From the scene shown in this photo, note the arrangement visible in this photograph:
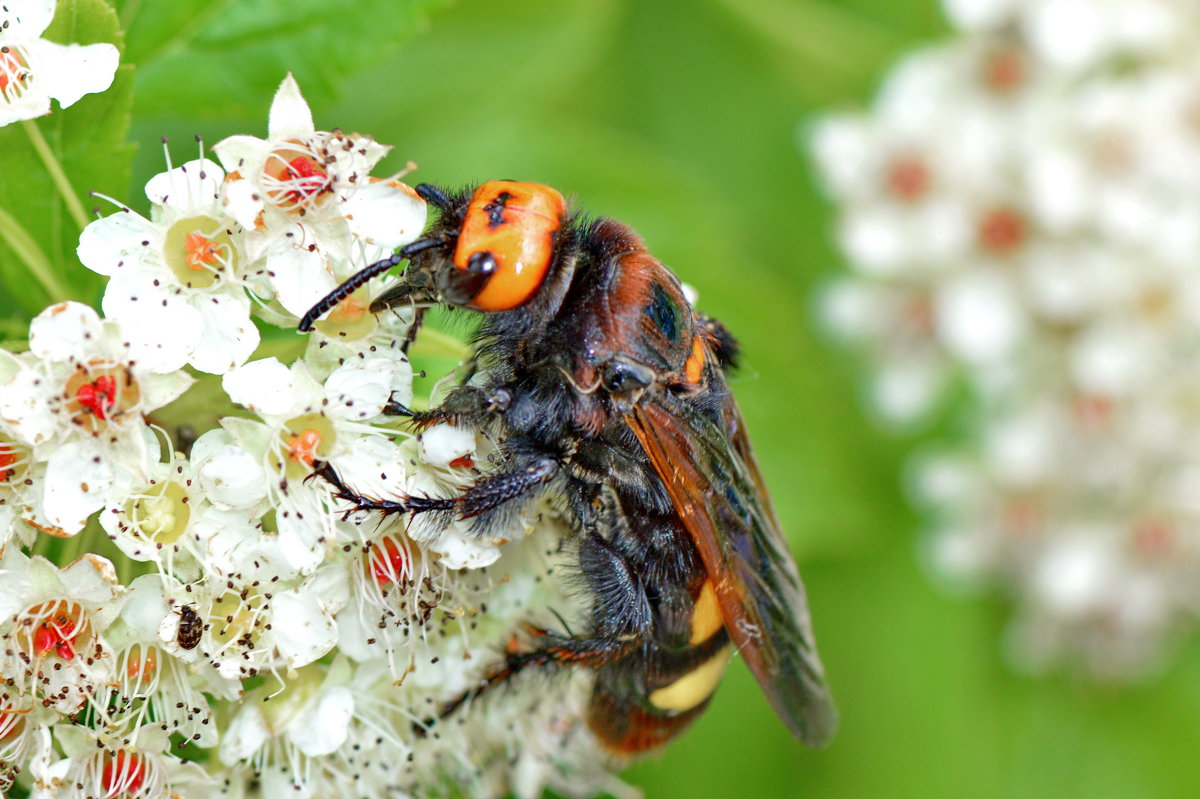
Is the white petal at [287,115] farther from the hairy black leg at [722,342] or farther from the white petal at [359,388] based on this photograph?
the hairy black leg at [722,342]

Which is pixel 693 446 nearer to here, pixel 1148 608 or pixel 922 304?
pixel 922 304

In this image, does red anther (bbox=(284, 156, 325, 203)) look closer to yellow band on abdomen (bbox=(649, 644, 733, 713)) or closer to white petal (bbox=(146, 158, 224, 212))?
white petal (bbox=(146, 158, 224, 212))

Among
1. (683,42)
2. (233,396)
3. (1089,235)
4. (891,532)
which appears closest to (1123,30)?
(1089,235)

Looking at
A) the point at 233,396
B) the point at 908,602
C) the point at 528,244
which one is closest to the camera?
the point at 233,396

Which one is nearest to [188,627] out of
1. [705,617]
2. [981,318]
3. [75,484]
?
[75,484]

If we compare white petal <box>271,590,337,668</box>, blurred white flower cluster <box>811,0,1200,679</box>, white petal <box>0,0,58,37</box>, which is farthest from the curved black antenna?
blurred white flower cluster <box>811,0,1200,679</box>

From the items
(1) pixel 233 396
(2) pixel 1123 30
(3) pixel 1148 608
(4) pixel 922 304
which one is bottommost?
(3) pixel 1148 608
